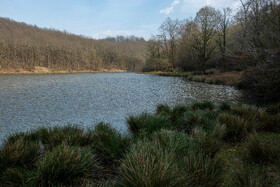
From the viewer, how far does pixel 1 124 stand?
6.45 m

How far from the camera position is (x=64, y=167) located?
2553 mm

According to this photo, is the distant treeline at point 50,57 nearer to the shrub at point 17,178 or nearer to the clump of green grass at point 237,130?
the shrub at point 17,178

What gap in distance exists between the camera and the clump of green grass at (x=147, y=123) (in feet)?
16.3

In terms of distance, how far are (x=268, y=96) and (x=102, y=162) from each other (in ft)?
30.5

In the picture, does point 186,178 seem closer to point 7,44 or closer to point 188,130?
point 188,130

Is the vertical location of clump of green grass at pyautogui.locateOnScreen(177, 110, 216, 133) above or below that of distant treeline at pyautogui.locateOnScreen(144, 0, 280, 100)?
below

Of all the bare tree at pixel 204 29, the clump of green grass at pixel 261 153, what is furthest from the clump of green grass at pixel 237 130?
the bare tree at pixel 204 29

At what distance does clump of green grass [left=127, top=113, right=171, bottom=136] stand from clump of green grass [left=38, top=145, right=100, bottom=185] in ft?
7.06

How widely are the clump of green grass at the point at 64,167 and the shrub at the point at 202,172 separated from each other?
57.2 inches

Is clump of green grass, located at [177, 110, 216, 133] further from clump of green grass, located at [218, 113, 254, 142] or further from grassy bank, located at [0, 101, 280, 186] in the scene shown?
clump of green grass, located at [218, 113, 254, 142]

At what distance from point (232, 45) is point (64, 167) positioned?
23209 mm

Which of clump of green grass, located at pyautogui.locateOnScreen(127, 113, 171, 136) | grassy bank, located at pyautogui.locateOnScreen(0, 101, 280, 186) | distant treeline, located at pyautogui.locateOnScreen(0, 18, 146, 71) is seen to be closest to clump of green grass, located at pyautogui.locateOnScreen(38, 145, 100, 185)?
grassy bank, located at pyautogui.locateOnScreen(0, 101, 280, 186)

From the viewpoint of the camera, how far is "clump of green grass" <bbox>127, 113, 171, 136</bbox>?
16.3ft

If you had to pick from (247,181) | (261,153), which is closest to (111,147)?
(247,181)
